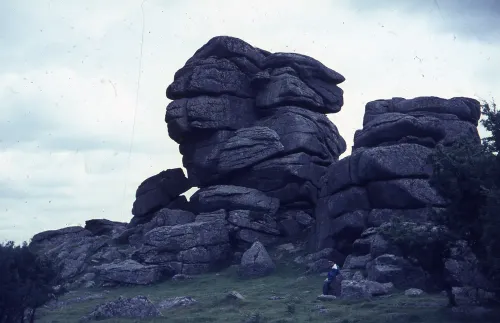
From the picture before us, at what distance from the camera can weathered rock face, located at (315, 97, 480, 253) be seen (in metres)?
56.1

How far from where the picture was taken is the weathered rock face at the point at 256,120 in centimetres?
7300

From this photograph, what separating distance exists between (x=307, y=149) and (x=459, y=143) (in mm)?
36685

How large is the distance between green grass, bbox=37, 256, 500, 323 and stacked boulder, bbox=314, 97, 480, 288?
502cm

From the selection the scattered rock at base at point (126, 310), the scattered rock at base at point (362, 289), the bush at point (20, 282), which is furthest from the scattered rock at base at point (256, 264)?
the bush at point (20, 282)

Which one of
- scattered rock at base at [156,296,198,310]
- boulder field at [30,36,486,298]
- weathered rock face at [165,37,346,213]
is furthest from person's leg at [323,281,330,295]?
weathered rock face at [165,37,346,213]

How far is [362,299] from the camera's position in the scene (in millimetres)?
40812

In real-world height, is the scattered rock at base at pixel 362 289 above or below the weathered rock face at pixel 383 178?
below

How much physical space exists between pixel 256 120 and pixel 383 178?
24173 millimetres

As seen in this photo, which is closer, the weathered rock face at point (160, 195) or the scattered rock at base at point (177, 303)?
the scattered rock at base at point (177, 303)

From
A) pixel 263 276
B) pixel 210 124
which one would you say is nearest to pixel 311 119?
pixel 210 124

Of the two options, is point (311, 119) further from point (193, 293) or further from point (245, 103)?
point (193, 293)

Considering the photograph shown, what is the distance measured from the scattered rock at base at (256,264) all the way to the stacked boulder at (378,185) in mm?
4895

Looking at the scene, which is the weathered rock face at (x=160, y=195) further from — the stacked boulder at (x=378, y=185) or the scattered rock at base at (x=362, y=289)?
the scattered rock at base at (x=362, y=289)

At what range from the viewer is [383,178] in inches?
2281
